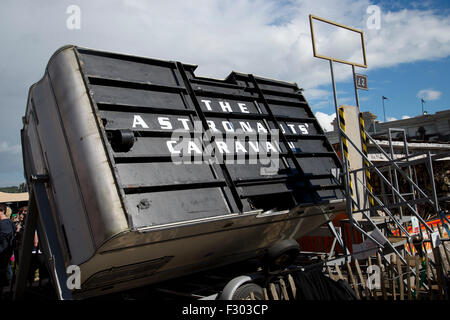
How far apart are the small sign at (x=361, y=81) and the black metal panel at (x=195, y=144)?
3.95ft

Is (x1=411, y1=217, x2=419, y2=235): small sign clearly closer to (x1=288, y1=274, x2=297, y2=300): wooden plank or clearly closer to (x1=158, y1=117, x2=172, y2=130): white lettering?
(x1=288, y1=274, x2=297, y2=300): wooden plank

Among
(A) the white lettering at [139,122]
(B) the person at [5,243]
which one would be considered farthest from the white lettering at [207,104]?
(B) the person at [5,243]

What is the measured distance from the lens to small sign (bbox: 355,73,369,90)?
623 centimetres

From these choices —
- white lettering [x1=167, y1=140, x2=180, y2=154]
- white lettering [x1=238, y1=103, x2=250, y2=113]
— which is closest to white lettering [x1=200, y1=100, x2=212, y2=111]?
white lettering [x1=238, y1=103, x2=250, y2=113]

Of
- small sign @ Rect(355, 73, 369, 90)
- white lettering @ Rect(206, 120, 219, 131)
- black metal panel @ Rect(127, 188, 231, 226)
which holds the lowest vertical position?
black metal panel @ Rect(127, 188, 231, 226)

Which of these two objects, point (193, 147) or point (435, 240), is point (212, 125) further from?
point (435, 240)

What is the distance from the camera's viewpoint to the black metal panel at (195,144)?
3.95 meters

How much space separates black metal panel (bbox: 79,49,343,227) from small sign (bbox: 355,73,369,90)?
1.21 meters

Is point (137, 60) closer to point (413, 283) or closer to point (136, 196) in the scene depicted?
point (136, 196)

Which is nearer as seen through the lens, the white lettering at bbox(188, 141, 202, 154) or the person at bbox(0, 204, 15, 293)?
the white lettering at bbox(188, 141, 202, 154)

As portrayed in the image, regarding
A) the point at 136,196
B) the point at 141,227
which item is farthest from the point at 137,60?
the point at 141,227

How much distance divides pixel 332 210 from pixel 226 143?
2.20 metres

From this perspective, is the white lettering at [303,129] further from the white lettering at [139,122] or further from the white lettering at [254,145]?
the white lettering at [139,122]

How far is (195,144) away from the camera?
452 cm
